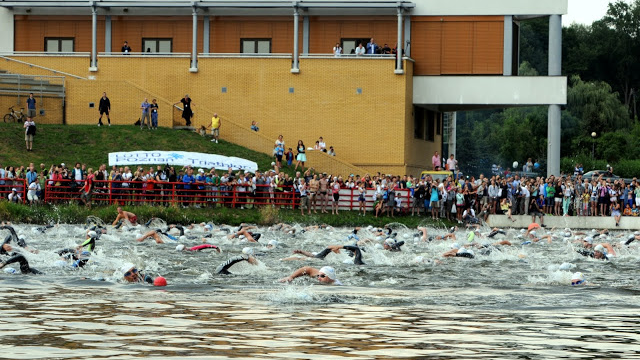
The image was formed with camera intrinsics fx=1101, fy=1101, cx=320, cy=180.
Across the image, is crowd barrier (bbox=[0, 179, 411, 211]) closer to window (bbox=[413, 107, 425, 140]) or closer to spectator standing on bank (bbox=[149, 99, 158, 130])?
spectator standing on bank (bbox=[149, 99, 158, 130])

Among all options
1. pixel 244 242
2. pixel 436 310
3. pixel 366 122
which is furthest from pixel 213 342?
pixel 366 122

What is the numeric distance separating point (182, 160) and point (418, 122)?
16.4 meters

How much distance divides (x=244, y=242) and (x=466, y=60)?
87.1ft

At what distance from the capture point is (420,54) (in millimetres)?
53719

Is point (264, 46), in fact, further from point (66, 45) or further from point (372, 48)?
point (66, 45)

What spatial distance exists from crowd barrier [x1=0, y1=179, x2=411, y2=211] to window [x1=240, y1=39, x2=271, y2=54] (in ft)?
50.4

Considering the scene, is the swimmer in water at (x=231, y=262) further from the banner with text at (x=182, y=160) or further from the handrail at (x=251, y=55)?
the handrail at (x=251, y=55)

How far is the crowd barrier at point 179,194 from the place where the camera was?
1559 inches

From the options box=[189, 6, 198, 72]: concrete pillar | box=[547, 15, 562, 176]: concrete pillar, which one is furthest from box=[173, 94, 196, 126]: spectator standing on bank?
box=[547, 15, 562, 176]: concrete pillar

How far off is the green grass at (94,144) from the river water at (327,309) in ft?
66.2

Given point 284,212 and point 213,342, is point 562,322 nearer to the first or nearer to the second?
point 213,342

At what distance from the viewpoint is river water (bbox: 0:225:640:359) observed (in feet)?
38.3

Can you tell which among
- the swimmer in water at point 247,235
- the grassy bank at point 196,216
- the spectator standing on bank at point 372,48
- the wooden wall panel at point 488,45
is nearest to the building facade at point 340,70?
the wooden wall panel at point 488,45

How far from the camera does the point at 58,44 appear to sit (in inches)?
2218
